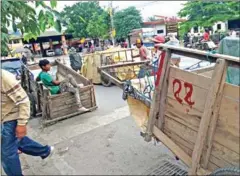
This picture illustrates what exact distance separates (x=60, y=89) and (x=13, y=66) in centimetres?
696

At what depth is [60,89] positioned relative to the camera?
22.4ft

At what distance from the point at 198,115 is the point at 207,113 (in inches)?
7.4

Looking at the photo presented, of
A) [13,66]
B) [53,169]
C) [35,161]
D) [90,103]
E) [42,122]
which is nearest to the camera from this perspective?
[53,169]

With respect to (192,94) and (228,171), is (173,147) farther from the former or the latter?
(228,171)

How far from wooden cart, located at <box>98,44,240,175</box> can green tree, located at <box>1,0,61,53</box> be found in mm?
1178

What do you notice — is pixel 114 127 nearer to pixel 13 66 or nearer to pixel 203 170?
pixel 203 170

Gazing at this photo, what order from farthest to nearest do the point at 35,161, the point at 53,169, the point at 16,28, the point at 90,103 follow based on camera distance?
the point at 90,103 → the point at 35,161 → the point at 53,169 → the point at 16,28

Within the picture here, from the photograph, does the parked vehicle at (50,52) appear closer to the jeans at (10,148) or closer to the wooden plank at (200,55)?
the jeans at (10,148)

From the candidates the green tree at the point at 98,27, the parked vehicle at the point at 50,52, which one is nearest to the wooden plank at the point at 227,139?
the green tree at the point at 98,27

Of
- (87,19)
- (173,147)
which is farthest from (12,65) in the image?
(87,19)

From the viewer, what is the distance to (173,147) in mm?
2877

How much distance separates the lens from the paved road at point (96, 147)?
13.8ft

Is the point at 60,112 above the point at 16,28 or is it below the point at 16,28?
below

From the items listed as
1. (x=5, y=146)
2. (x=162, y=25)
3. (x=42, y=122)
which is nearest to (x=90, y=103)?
(x=42, y=122)
